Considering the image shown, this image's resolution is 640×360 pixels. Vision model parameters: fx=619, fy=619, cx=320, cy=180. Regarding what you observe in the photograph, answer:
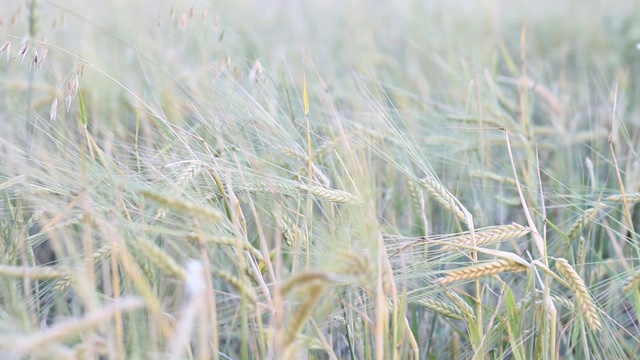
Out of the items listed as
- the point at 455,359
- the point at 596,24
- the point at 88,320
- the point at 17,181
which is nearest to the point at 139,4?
the point at 596,24

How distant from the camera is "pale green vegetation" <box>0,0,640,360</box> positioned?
73 cm

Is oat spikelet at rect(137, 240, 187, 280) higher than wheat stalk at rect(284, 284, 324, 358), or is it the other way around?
oat spikelet at rect(137, 240, 187, 280)

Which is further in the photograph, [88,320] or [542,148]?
[542,148]

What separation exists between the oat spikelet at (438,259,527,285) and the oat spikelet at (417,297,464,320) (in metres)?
0.07

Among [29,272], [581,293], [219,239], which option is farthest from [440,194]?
[29,272]

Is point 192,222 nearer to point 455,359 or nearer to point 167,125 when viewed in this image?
point 167,125

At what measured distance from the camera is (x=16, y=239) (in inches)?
35.8

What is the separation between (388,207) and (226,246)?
552 millimetres

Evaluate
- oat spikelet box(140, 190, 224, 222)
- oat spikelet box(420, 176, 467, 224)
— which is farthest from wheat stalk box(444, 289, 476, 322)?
oat spikelet box(140, 190, 224, 222)

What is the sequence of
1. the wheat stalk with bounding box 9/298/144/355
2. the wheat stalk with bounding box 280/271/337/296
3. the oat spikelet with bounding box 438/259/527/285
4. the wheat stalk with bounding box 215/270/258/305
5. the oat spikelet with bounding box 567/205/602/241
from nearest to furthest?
the wheat stalk with bounding box 9/298/144/355 → the wheat stalk with bounding box 280/271/337/296 → the wheat stalk with bounding box 215/270/258/305 → the oat spikelet with bounding box 438/259/527/285 → the oat spikelet with bounding box 567/205/602/241

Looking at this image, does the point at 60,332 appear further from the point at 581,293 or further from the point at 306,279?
the point at 581,293

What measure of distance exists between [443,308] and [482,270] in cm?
12

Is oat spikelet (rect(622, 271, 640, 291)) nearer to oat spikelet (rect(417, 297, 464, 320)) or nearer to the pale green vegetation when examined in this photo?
the pale green vegetation

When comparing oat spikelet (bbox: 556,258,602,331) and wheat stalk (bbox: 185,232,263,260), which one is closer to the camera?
wheat stalk (bbox: 185,232,263,260)
